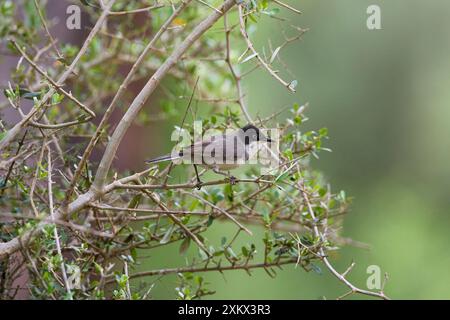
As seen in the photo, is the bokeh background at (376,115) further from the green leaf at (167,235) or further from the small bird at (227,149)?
the green leaf at (167,235)

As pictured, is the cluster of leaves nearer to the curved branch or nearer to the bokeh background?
the curved branch

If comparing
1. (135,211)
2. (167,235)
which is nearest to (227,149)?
(167,235)

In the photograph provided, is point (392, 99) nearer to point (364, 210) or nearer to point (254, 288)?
point (364, 210)

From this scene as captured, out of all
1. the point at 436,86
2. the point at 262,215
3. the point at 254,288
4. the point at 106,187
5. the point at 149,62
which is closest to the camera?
the point at 106,187

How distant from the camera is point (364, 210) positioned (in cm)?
682

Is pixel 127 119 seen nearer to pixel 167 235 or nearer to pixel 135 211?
pixel 135 211

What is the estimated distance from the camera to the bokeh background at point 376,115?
6.66 m

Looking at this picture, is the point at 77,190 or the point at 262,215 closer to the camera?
the point at 77,190

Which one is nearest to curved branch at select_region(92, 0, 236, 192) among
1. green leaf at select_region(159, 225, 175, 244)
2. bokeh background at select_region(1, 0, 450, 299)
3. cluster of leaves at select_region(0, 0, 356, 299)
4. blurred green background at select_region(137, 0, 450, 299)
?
cluster of leaves at select_region(0, 0, 356, 299)

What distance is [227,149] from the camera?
10.4 ft

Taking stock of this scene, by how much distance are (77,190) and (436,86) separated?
202 inches

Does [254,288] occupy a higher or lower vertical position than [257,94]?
lower

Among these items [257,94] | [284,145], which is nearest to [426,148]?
[257,94]

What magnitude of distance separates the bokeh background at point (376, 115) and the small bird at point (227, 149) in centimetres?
352
